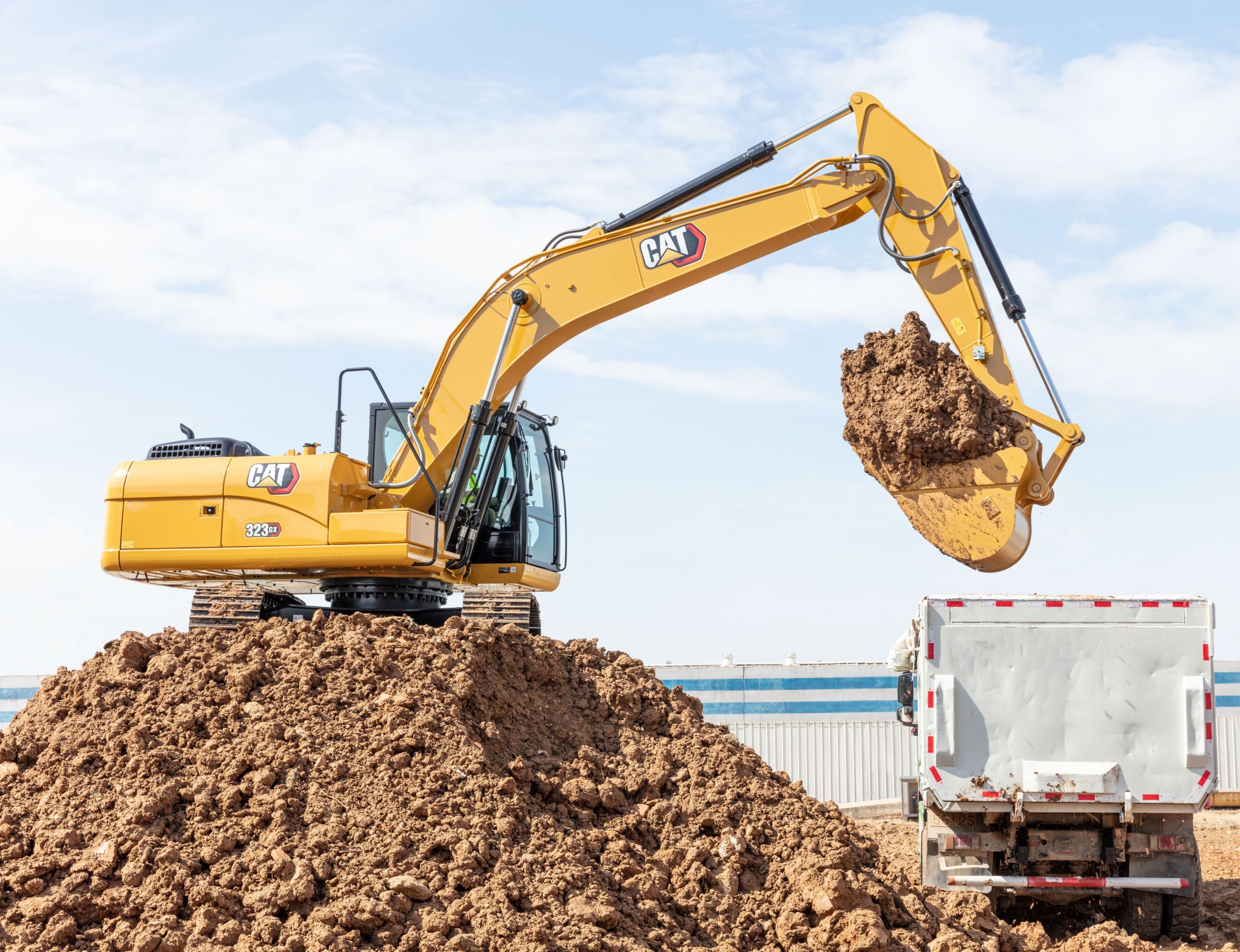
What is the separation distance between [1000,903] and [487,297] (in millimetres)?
5804

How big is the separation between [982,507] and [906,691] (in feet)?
6.03

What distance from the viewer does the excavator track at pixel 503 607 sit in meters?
10.0

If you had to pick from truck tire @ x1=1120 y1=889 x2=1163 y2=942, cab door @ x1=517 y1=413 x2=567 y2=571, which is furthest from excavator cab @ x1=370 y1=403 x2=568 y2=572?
truck tire @ x1=1120 y1=889 x2=1163 y2=942

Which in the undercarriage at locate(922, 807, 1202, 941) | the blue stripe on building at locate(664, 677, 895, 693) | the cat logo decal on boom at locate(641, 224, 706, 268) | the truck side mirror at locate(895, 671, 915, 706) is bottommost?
the undercarriage at locate(922, 807, 1202, 941)

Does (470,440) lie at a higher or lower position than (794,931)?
higher

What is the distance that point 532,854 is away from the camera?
19.6ft

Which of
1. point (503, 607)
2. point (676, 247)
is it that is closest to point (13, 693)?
point (503, 607)

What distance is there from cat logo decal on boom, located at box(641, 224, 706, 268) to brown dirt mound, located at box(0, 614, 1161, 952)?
10.4 ft

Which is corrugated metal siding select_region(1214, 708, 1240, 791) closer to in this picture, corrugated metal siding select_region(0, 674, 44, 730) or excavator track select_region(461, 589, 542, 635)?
excavator track select_region(461, 589, 542, 635)

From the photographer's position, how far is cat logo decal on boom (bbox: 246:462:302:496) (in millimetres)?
8797

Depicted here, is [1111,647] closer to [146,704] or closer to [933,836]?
[933,836]

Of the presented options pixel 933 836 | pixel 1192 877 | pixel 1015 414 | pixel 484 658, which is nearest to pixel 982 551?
pixel 1015 414

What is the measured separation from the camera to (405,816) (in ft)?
20.0

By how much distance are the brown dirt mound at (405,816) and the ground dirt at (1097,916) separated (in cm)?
34
